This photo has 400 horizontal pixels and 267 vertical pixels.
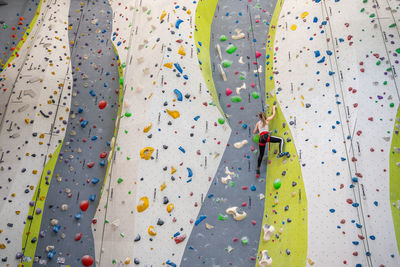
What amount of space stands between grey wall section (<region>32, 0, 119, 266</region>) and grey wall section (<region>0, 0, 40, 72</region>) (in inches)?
34.8

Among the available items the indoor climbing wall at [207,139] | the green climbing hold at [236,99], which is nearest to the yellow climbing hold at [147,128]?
the indoor climbing wall at [207,139]

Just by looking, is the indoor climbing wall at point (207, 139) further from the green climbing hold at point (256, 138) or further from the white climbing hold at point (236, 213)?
the green climbing hold at point (256, 138)

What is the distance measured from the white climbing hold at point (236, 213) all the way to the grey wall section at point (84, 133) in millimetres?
2078

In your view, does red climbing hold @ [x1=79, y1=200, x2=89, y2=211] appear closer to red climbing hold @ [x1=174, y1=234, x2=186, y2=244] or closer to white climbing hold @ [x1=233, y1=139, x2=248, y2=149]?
red climbing hold @ [x1=174, y1=234, x2=186, y2=244]

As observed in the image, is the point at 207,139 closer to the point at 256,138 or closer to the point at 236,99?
the point at 256,138

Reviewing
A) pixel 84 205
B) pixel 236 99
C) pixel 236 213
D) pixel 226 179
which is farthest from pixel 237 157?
pixel 84 205

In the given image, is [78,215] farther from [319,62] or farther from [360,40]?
[360,40]

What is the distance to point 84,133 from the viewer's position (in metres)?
6.80

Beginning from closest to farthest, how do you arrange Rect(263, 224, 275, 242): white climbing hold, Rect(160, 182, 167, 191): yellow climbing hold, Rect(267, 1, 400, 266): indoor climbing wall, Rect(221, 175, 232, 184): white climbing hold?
1. Rect(267, 1, 400, 266): indoor climbing wall
2. Rect(263, 224, 275, 242): white climbing hold
3. Rect(160, 182, 167, 191): yellow climbing hold
4. Rect(221, 175, 232, 184): white climbing hold

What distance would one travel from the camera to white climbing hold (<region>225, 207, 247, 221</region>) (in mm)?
5816

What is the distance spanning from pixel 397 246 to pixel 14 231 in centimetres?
534

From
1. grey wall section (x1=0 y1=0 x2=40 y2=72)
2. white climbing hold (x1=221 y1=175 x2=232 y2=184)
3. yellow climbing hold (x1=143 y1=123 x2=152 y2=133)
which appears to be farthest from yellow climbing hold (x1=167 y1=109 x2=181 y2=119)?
grey wall section (x1=0 y1=0 x2=40 y2=72)

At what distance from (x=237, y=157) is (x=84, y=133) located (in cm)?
265

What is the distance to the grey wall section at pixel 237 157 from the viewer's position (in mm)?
5664
